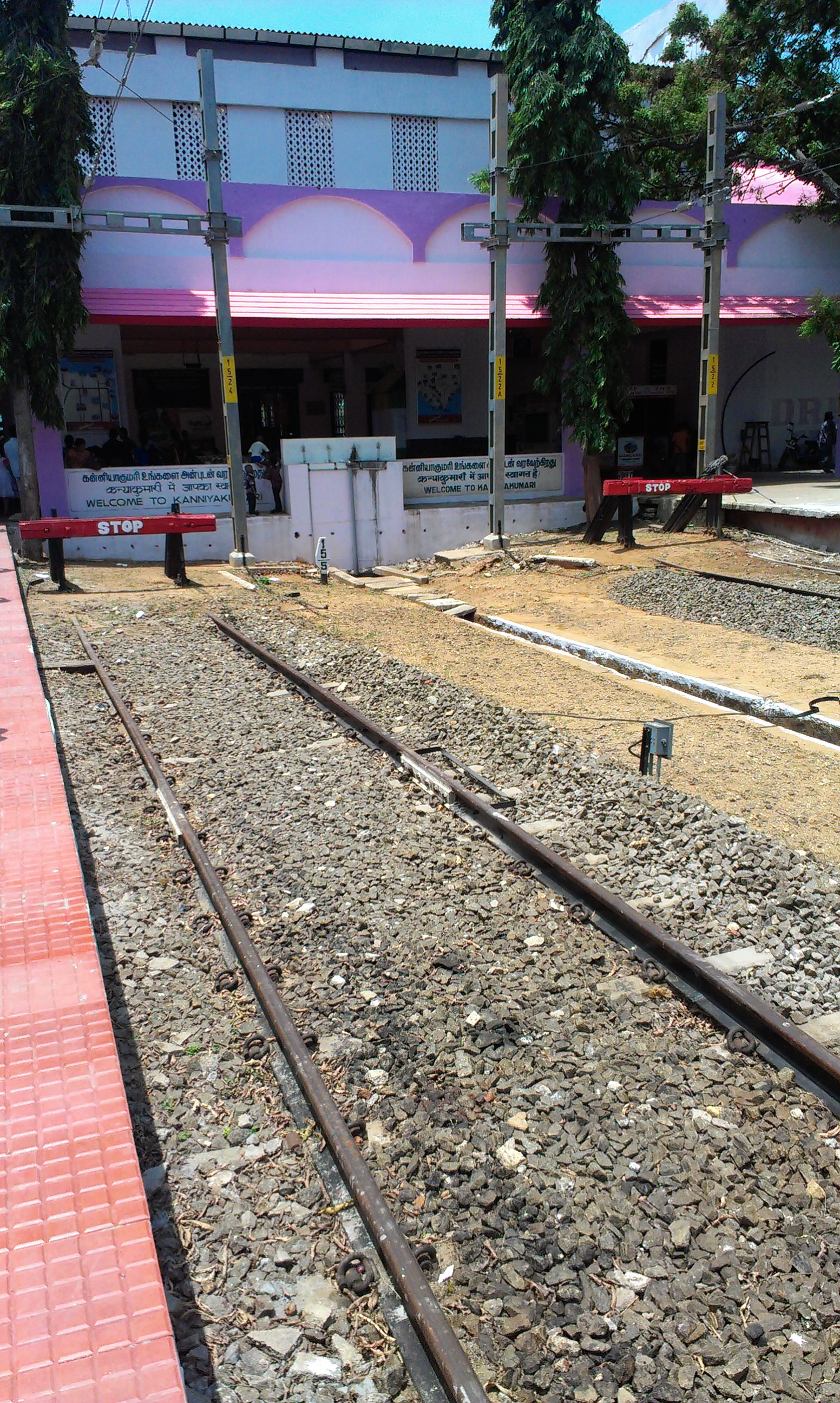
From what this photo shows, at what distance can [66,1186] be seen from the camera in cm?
283

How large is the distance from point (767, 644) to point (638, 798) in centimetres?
594

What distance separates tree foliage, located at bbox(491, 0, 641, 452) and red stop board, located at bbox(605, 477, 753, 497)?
3264 mm

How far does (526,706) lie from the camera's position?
30.4ft

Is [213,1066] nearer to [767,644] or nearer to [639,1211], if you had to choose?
[639,1211]

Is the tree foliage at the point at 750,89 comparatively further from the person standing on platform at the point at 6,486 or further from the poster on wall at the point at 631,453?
the person standing on platform at the point at 6,486

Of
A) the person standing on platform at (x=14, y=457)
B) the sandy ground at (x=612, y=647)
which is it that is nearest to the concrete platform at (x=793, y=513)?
the sandy ground at (x=612, y=647)

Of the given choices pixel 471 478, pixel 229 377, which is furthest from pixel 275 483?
pixel 471 478

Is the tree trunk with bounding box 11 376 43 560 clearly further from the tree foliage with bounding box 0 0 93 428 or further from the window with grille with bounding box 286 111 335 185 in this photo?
the window with grille with bounding box 286 111 335 185

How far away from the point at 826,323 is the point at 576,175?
6502 millimetres

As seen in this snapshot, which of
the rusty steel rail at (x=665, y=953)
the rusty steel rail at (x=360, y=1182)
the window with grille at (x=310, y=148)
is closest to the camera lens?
the rusty steel rail at (x=360, y=1182)

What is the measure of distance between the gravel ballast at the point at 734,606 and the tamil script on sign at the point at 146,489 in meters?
8.94

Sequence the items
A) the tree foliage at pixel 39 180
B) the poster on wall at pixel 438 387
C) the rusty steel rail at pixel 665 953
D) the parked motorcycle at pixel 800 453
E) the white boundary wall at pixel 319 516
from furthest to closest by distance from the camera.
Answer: the parked motorcycle at pixel 800 453 → the poster on wall at pixel 438 387 → the white boundary wall at pixel 319 516 → the tree foliage at pixel 39 180 → the rusty steel rail at pixel 665 953

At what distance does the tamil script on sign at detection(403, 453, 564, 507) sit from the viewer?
22250 millimetres

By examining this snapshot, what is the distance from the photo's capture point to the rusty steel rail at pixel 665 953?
3.85 metres
